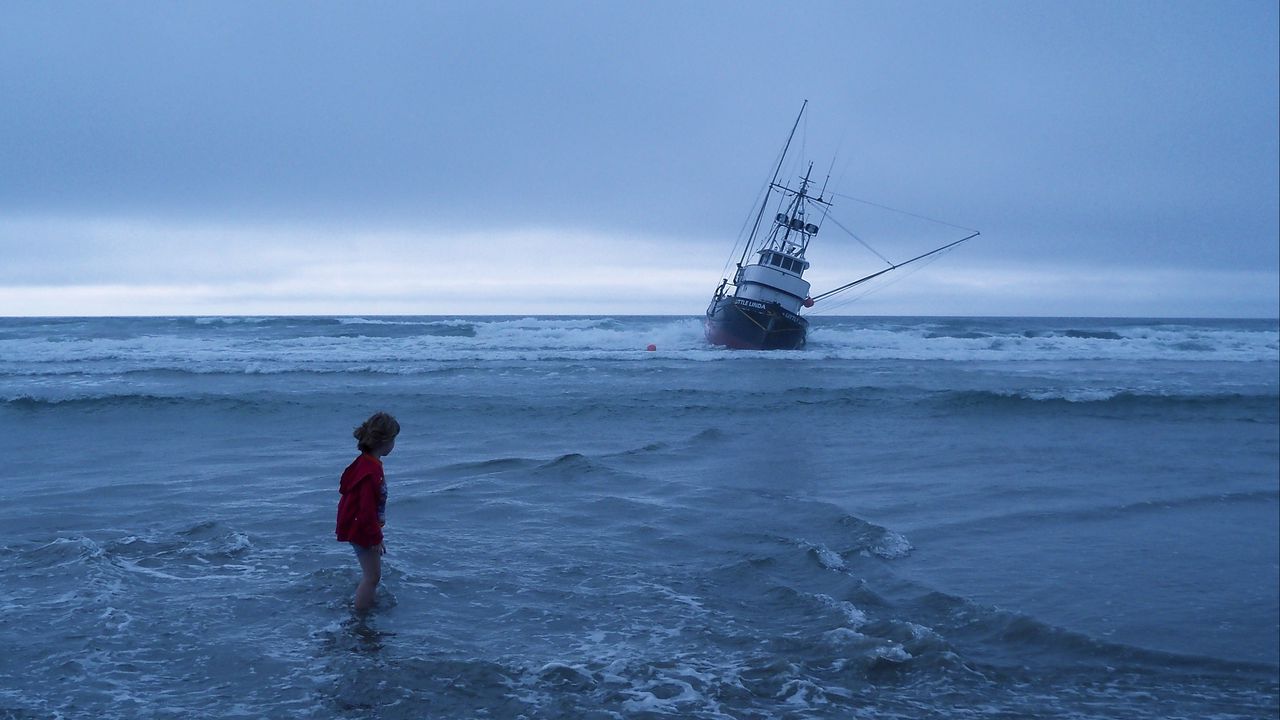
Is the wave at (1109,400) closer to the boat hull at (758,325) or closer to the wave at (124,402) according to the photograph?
the wave at (124,402)

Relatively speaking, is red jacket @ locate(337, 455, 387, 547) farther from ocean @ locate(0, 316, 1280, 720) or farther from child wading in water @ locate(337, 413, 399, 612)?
ocean @ locate(0, 316, 1280, 720)

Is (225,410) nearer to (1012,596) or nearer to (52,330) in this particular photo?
(1012,596)

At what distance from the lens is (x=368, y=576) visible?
5.59 m

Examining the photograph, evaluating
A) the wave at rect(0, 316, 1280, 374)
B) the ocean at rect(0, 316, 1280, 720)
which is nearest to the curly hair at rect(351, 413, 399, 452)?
the ocean at rect(0, 316, 1280, 720)

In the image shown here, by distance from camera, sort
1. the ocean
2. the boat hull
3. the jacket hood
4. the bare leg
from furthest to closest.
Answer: the boat hull, the bare leg, the jacket hood, the ocean

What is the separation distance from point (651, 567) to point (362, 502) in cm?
256

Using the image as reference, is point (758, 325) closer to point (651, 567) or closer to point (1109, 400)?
point (1109, 400)

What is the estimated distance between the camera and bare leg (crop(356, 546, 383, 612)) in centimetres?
550

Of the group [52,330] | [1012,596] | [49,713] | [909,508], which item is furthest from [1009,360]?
[52,330]

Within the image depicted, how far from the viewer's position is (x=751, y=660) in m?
4.98

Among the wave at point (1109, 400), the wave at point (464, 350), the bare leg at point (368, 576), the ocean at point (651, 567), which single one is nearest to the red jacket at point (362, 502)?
the bare leg at point (368, 576)

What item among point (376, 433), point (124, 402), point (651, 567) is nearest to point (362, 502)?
point (376, 433)

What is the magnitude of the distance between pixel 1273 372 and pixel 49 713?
33.6 metres

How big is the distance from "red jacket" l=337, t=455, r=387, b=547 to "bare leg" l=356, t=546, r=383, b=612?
0.39ft
